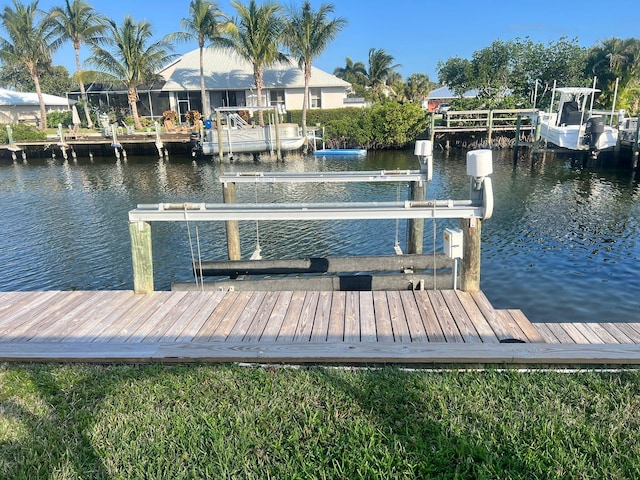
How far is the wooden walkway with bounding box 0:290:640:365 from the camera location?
375 cm

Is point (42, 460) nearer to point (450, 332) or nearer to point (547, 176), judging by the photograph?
point (450, 332)

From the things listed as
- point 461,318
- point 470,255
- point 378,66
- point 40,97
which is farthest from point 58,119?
point 461,318

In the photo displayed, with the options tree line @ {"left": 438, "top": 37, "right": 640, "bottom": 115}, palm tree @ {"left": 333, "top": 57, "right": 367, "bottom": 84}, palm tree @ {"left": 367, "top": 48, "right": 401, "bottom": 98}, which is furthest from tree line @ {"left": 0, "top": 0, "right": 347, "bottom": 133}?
palm tree @ {"left": 333, "top": 57, "right": 367, "bottom": 84}

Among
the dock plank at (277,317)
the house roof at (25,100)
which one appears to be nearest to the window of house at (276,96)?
the house roof at (25,100)

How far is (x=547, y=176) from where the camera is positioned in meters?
20.5

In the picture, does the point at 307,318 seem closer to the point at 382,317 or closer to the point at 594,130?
the point at 382,317

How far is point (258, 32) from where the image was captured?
103ft

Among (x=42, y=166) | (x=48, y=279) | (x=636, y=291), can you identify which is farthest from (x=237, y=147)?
(x=636, y=291)

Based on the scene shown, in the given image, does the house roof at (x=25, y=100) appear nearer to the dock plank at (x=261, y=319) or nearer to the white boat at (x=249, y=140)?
the white boat at (x=249, y=140)

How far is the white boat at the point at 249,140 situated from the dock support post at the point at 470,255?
2486 centimetres

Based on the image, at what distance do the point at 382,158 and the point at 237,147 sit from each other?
30.4ft

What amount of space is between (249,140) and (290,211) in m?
25.2

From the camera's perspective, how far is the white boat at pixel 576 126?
20.6 metres

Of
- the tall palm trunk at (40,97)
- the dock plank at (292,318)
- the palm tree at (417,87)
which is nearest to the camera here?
the dock plank at (292,318)
